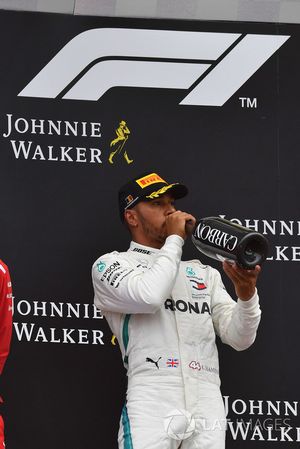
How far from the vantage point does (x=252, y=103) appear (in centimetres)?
464

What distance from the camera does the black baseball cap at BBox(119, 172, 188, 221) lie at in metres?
4.18

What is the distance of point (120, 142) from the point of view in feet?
15.0

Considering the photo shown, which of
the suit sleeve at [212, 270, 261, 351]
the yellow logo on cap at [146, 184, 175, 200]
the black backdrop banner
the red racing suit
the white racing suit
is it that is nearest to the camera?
the red racing suit

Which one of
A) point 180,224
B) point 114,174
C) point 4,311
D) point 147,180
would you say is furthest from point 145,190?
point 4,311

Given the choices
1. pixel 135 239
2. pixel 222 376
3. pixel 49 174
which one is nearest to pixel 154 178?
pixel 135 239

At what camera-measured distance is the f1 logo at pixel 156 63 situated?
4.57m

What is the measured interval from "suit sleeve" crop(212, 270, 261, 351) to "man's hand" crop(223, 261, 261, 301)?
0.04m

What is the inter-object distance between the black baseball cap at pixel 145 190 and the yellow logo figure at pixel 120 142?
323 millimetres

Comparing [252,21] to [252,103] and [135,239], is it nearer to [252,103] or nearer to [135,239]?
[252,103]

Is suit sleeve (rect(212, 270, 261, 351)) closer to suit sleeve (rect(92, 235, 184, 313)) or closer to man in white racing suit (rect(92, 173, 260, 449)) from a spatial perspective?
man in white racing suit (rect(92, 173, 260, 449))

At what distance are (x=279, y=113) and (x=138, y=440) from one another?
5.40 feet

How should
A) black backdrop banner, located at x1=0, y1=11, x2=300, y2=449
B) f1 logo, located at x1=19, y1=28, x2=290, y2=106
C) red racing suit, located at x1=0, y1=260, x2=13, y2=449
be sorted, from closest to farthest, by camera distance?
red racing suit, located at x1=0, y1=260, x2=13, y2=449 < black backdrop banner, located at x1=0, y1=11, x2=300, y2=449 < f1 logo, located at x1=19, y1=28, x2=290, y2=106

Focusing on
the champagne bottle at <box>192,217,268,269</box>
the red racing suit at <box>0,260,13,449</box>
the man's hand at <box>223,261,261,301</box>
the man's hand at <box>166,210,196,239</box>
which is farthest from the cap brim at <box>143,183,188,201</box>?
the red racing suit at <box>0,260,13,449</box>

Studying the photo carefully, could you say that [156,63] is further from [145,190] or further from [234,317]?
[234,317]
